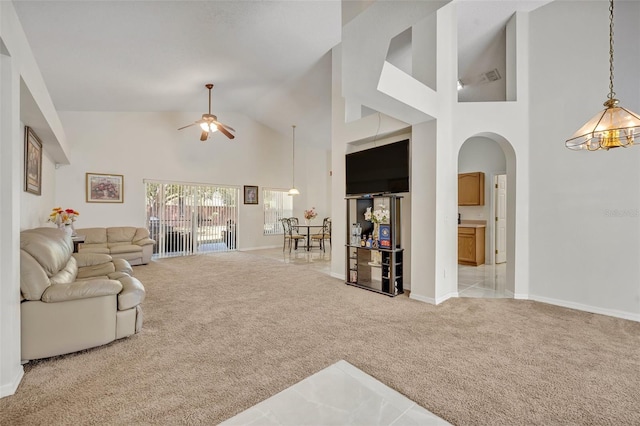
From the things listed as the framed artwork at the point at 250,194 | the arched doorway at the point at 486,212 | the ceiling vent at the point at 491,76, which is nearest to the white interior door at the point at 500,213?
the arched doorway at the point at 486,212

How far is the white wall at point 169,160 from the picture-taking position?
625cm

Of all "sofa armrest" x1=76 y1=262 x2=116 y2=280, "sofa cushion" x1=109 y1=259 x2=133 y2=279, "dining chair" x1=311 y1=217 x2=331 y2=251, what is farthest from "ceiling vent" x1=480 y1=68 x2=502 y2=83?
"sofa armrest" x1=76 y1=262 x2=116 y2=280

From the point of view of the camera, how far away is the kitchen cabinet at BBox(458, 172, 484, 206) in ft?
20.8

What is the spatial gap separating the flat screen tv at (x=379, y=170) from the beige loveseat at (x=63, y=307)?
322cm

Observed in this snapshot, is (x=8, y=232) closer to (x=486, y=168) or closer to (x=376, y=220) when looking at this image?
(x=376, y=220)

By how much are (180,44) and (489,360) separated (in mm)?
5042

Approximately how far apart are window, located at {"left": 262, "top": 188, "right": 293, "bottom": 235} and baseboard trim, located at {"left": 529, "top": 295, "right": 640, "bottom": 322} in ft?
23.3

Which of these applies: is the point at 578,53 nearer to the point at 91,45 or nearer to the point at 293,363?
the point at 293,363

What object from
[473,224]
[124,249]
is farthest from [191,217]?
[473,224]

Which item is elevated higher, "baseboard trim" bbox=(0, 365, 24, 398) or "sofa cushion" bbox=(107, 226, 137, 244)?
"sofa cushion" bbox=(107, 226, 137, 244)

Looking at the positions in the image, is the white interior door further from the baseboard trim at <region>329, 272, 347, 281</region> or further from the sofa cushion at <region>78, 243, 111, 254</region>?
the sofa cushion at <region>78, 243, 111, 254</region>

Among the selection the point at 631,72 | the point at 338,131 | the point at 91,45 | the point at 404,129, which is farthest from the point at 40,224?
the point at 631,72

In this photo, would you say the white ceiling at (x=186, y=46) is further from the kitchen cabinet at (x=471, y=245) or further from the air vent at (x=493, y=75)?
the kitchen cabinet at (x=471, y=245)

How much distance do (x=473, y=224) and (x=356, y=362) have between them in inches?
210
